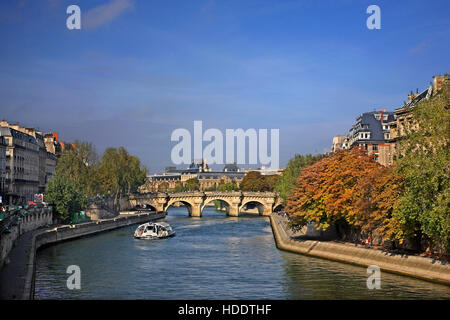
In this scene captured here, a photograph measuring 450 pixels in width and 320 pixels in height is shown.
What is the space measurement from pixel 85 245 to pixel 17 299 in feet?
127

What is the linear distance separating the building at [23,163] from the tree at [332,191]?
5294 centimetres

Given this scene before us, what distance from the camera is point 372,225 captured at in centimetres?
4803

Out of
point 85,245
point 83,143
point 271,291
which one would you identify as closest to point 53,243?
point 85,245

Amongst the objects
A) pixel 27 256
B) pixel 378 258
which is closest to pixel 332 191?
pixel 378 258

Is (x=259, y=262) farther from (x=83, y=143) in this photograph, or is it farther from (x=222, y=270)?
(x=83, y=143)

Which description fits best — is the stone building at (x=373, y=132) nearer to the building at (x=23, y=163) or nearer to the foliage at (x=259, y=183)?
the building at (x=23, y=163)

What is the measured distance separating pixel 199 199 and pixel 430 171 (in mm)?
108432

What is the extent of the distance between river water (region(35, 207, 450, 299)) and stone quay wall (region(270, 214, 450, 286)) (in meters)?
0.74

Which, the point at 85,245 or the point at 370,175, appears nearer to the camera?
the point at 370,175

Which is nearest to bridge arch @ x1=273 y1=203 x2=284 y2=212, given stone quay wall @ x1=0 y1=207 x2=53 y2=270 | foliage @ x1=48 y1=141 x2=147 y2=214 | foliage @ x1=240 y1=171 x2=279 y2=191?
foliage @ x1=240 y1=171 x2=279 y2=191

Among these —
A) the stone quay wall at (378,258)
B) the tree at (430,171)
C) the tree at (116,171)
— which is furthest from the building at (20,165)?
the tree at (430,171)

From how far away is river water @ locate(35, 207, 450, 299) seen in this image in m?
37.9

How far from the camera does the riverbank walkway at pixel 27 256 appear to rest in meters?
32.0
